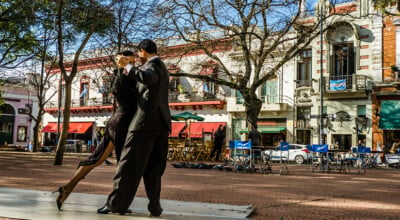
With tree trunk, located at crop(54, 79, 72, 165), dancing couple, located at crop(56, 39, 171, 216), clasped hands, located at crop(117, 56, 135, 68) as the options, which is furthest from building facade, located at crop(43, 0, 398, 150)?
dancing couple, located at crop(56, 39, 171, 216)

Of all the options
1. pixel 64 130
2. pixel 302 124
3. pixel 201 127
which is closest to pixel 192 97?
pixel 201 127

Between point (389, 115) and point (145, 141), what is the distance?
26749mm

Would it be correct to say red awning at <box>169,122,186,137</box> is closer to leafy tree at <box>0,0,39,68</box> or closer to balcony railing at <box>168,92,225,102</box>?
balcony railing at <box>168,92,225,102</box>

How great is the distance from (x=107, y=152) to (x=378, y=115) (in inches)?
1054

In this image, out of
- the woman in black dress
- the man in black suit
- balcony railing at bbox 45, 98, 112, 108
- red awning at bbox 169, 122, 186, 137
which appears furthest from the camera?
balcony railing at bbox 45, 98, 112, 108

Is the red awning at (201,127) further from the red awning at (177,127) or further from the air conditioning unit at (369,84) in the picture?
the air conditioning unit at (369,84)

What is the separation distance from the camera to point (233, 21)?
63.5ft

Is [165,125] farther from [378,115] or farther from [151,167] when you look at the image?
[378,115]

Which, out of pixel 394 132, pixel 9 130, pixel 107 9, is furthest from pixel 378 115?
pixel 9 130

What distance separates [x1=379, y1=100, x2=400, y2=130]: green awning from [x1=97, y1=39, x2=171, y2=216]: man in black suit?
26179 mm

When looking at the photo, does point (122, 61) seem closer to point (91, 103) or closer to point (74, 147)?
point (74, 147)

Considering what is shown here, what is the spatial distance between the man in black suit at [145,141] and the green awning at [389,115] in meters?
26.2

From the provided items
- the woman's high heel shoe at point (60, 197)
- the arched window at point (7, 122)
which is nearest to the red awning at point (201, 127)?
the arched window at point (7, 122)

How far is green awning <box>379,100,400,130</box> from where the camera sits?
27.8m
